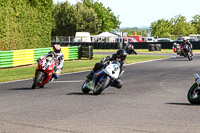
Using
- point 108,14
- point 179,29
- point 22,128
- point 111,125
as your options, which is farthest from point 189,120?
point 108,14

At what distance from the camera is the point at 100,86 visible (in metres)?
11.0

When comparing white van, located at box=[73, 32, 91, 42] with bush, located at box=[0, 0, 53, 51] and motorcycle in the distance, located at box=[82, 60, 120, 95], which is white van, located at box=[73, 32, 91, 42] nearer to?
bush, located at box=[0, 0, 53, 51]

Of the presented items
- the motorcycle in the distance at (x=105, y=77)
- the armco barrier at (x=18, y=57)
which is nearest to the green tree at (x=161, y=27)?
the armco barrier at (x=18, y=57)

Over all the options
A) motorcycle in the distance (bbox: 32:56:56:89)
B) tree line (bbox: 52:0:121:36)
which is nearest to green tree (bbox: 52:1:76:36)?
tree line (bbox: 52:0:121:36)

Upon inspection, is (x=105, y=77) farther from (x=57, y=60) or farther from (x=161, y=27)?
(x=161, y=27)

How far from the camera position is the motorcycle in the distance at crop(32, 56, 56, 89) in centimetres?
1291

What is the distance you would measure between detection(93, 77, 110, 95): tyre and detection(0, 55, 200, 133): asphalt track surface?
7.1 inches

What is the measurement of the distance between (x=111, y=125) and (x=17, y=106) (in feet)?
9.90

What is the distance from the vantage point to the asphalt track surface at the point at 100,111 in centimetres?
673

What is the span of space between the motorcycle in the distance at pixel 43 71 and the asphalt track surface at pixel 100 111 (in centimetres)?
45

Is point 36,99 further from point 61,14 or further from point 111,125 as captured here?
point 61,14

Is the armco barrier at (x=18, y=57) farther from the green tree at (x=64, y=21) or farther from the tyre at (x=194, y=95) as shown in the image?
the green tree at (x=64, y=21)

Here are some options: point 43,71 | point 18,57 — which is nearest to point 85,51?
point 18,57

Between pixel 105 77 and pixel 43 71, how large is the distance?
111 inches
